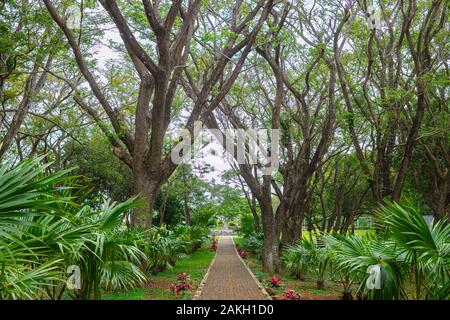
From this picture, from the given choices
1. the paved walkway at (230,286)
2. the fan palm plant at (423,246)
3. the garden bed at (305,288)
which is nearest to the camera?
the fan palm plant at (423,246)

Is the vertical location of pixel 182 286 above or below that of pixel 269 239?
below

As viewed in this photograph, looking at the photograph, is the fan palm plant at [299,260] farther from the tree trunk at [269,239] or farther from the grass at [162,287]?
the grass at [162,287]

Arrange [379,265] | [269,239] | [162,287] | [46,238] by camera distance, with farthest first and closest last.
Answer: [269,239] → [162,287] → [379,265] → [46,238]

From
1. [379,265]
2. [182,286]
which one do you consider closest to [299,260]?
[182,286]

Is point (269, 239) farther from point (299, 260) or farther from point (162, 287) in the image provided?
point (162, 287)

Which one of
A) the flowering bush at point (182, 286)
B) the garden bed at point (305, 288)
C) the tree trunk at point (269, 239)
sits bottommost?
the garden bed at point (305, 288)

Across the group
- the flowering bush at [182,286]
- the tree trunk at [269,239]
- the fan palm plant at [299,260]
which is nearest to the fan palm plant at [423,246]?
the flowering bush at [182,286]

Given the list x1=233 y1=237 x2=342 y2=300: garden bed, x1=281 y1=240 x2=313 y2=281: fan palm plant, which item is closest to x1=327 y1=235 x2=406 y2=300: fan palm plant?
x1=233 y1=237 x2=342 y2=300: garden bed

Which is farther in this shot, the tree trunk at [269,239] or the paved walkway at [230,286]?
the tree trunk at [269,239]

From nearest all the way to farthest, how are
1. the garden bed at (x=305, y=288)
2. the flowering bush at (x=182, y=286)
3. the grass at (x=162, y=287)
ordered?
1. the grass at (x=162, y=287)
2. the flowering bush at (x=182, y=286)
3. the garden bed at (x=305, y=288)

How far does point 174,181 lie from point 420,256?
25.4m

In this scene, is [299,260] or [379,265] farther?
[299,260]

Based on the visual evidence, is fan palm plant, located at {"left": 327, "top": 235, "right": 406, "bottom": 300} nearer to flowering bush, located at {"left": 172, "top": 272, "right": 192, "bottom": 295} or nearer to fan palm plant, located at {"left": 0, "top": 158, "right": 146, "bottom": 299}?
fan palm plant, located at {"left": 0, "top": 158, "right": 146, "bottom": 299}
